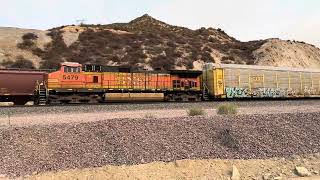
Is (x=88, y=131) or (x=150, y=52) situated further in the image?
(x=150, y=52)

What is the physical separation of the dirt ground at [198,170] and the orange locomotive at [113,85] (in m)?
16.4

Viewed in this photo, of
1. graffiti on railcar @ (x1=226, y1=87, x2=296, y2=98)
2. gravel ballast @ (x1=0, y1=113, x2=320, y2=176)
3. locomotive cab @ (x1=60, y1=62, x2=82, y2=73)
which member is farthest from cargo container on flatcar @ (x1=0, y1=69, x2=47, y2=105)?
gravel ballast @ (x1=0, y1=113, x2=320, y2=176)

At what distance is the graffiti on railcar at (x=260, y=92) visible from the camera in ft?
116

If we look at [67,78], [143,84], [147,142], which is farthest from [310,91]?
[147,142]

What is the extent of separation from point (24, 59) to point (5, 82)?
23975 millimetres

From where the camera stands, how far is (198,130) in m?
16.0

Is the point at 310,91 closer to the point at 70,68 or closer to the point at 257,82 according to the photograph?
the point at 257,82

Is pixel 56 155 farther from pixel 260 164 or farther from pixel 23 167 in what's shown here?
pixel 260 164

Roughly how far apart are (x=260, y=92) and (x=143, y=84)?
442 inches

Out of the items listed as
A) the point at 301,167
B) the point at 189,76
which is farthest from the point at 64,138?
the point at 189,76

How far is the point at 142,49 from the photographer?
6212 cm

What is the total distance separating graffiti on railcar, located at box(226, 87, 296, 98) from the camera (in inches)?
1391

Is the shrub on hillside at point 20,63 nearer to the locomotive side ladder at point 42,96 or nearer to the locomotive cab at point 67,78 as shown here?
the locomotive cab at point 67,78

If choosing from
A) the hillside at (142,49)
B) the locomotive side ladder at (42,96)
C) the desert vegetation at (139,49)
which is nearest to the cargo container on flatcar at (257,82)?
the locomotive side ladder at (42,96)
